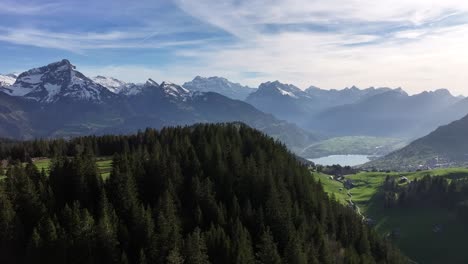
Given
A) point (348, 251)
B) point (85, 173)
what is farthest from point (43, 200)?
point (348, 251)

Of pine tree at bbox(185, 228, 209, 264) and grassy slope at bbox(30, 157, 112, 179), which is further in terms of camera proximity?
grassy slope at bbox(30, 157, 112, 179)

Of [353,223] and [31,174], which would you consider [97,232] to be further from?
[353,223]

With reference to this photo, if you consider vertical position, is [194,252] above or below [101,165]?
below

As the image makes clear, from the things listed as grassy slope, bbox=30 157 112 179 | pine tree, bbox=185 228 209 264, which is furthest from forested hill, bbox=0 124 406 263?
grassy slope, bbox=30 157 112 179

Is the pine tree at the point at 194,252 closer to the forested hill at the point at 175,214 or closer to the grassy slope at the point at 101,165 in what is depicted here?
the forested hill at the point at 175,214

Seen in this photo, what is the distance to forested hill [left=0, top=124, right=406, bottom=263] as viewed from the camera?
210 feet

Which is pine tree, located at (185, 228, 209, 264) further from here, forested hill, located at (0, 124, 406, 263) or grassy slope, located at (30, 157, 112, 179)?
grassy slope, located at (30, 157, 112, 179)

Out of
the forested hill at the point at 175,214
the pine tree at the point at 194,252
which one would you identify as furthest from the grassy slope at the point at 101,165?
the pine tree at the point at 194,252

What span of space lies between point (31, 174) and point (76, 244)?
2873 centimetres

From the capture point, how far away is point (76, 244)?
208 feet

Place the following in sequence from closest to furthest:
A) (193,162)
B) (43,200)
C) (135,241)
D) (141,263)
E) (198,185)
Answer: (141,263) → (135,241) → (43,200) → (198,185) → (193,162)

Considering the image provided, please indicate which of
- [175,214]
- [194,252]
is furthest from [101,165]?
[194,252]

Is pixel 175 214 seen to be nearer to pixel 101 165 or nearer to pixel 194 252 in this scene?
pixel 194 252

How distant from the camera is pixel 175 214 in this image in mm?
79438
